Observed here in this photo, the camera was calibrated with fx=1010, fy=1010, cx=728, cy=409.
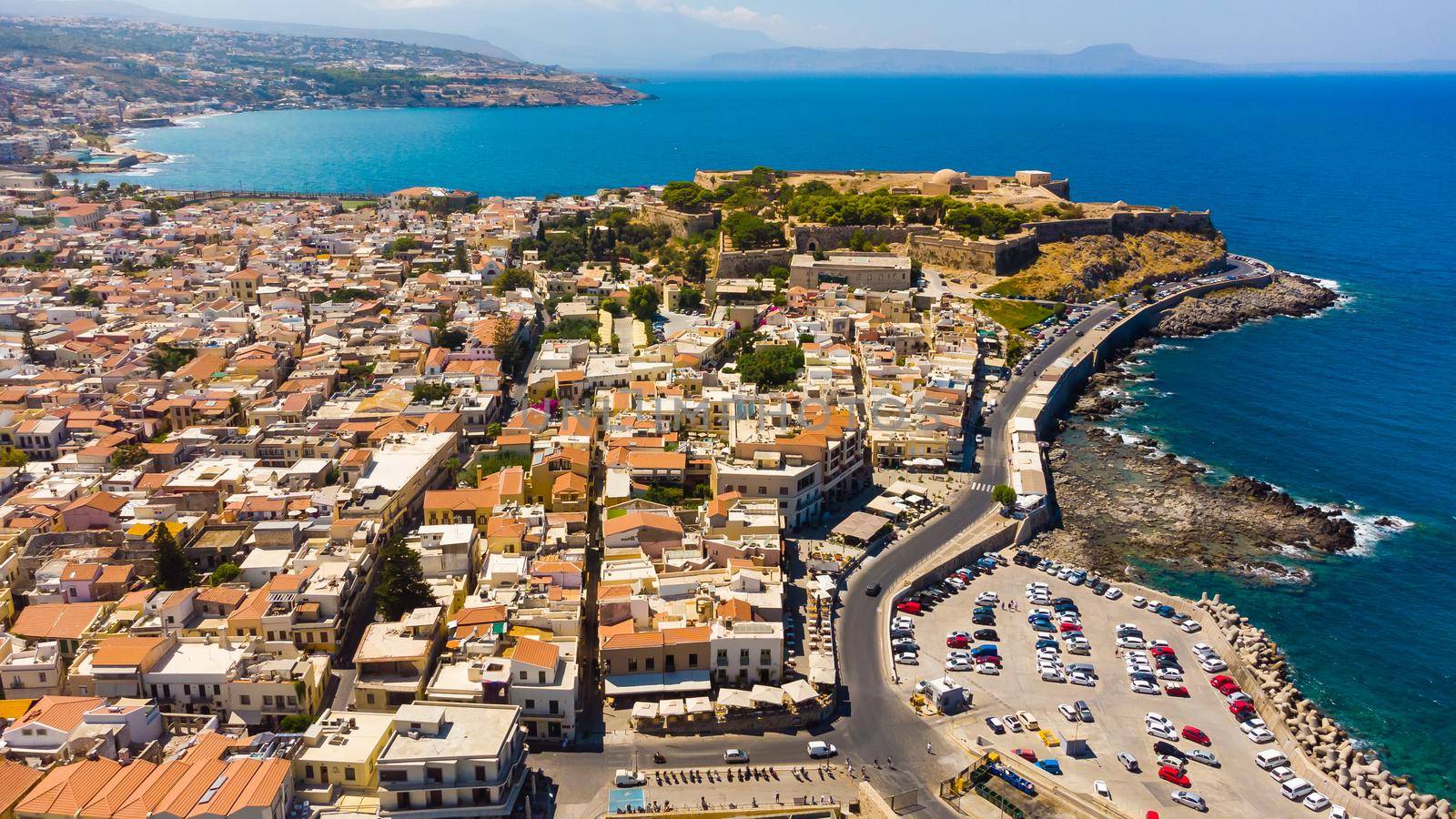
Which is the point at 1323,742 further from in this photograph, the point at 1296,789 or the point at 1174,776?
the point at 1174,776

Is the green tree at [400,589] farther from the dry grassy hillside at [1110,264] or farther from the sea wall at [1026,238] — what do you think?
the sea wall at [1026,238]

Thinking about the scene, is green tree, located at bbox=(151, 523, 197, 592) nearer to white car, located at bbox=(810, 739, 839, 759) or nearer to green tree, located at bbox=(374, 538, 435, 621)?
green tree, located at bbox=(374, 538, 435, 621)

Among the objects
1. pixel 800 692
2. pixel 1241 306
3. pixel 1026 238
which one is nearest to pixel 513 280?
pixel 1026 238

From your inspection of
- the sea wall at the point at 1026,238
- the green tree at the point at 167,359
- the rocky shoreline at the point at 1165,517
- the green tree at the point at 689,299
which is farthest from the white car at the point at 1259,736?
the sea wall at the point at 1026,238

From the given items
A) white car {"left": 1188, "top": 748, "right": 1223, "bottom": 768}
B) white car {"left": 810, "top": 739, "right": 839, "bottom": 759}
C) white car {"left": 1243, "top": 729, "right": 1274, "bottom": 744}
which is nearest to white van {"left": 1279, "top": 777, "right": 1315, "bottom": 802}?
white car {"left": 1188, "top": 748, "right": 1223, "bottom": 768}

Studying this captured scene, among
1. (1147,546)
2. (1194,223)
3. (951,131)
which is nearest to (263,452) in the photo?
(1147,546)
